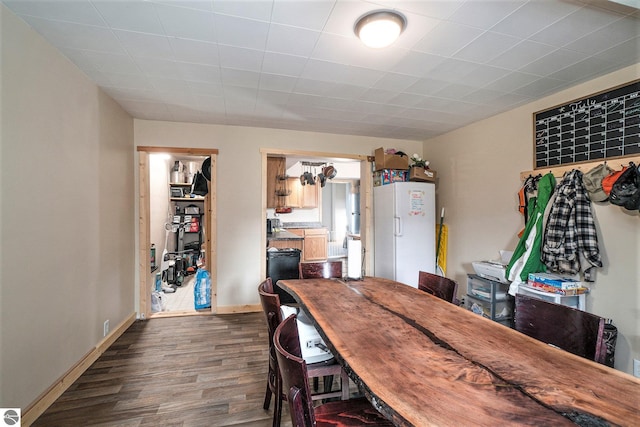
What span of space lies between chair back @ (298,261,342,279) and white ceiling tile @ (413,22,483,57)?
195 cm

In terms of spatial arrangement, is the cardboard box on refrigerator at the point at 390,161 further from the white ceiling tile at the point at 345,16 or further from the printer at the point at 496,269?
the white ceiling tile at the point at 345,16

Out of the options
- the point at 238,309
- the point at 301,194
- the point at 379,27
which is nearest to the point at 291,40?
the point at 379,27

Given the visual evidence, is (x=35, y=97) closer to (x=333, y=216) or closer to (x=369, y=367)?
(x=369, y=367)

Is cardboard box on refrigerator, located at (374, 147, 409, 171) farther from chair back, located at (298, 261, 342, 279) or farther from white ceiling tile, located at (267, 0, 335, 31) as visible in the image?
white ceiling tile, located at (267, 0, 335, 31)

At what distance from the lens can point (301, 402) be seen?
88 cm

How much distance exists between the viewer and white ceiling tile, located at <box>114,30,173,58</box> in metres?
1.90

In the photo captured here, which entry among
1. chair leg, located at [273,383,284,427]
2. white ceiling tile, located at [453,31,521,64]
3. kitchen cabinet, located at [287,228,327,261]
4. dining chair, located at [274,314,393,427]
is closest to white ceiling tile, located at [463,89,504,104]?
white ceiling tile, located at [453,31,521,64]

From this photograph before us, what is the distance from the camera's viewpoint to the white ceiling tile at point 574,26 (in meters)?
1.67

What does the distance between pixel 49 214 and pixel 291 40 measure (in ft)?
6.88

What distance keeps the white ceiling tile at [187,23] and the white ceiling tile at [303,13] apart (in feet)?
1.37

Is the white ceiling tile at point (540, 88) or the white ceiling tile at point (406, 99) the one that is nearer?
the white ceiling tile at point (540, 88)

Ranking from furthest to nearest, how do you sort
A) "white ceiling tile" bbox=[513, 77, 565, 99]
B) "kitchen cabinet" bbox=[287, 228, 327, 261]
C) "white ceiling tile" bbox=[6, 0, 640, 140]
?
"kitchen cabinet" bbox=[287, 228, 327, 261] → "white ceiling tile" bbox=[513, 77, 565, 99] → "white ceiling tile" bbox=[6, 0, 640, 140]

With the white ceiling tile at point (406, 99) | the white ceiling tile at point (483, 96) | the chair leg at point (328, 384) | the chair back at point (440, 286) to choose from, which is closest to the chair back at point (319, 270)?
the chair back at point (440, 286)

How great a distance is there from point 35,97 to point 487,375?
116 inches
